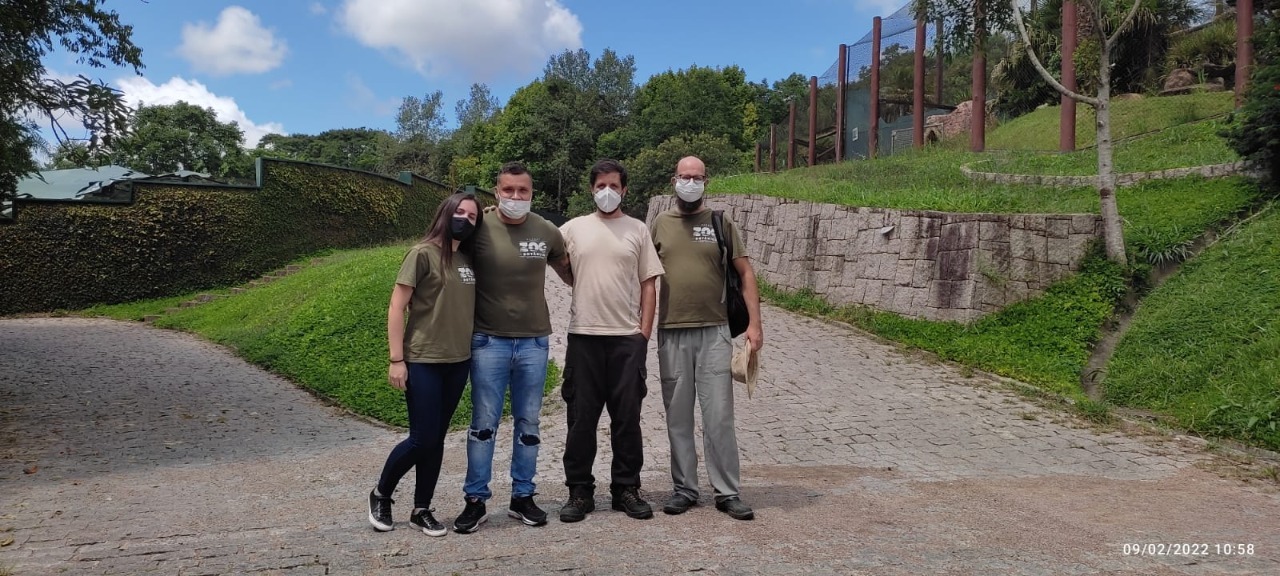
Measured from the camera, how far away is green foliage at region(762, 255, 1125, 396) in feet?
27.3

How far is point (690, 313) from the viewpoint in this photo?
14.1ft

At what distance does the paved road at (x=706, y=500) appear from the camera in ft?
11.9

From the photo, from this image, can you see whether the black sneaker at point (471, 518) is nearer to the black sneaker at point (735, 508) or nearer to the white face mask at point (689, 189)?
the black sneaker at point (735, 508)

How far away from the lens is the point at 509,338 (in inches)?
159

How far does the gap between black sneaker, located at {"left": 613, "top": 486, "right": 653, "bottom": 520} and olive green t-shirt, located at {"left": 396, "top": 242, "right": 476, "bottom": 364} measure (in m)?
1.08

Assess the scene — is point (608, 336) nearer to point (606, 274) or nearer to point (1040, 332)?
point (606, 274)

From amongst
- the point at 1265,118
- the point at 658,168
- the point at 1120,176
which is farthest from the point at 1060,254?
the point at 658,168

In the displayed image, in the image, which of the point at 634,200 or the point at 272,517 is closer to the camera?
the point at 272,517

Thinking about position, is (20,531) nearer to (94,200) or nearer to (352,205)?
(94,200)

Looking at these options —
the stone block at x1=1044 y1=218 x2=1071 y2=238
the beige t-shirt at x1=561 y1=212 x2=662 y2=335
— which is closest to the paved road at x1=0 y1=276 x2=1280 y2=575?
the beige t-shirt at x1=561 y1=212 x2=662 y2=335

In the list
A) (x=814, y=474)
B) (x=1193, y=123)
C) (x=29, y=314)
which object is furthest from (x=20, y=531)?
(x=1193, y=123)

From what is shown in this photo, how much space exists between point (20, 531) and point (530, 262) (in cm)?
284

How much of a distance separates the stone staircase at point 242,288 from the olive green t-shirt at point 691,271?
45.1ft

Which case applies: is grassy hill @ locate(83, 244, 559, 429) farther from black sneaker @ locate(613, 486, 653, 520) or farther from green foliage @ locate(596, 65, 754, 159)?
green foliage @ locate(596, 65, 754, 159)
